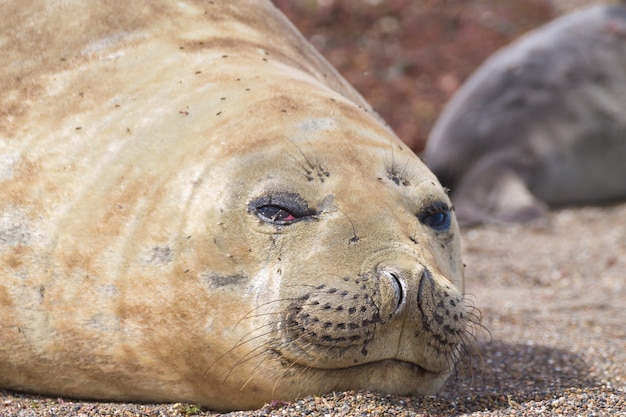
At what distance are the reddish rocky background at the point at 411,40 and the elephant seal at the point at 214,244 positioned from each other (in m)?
7.74

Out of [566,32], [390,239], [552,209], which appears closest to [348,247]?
[390,239]

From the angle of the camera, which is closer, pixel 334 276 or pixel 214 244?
pixel 334 276

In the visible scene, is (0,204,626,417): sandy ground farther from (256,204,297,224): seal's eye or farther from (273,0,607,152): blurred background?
(273,0,607,152): blurred background

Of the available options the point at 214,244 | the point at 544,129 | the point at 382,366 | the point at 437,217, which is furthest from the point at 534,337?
the point at 544,129

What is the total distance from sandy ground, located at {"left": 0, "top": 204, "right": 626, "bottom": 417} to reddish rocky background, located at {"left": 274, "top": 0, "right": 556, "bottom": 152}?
3526 mm

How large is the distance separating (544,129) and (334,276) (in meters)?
6.88

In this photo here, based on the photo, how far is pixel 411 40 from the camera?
14.1 metres

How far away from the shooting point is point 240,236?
3.27 m

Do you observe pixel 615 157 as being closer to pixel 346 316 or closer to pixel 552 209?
pixel 552 209

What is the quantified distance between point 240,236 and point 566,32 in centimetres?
778

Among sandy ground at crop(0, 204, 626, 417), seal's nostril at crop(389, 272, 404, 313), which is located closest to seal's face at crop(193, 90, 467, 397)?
seal's nostril at crop(389, 272, 404, 313)

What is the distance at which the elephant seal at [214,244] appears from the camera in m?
3.17

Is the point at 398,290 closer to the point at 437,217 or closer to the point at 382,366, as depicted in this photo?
the point at 382,366

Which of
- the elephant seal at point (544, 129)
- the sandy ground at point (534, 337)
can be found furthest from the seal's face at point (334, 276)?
the elephant seal at point (544, 129)
